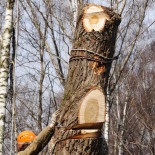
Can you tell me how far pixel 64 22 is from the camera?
10219mm

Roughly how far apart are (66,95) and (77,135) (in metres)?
0.30

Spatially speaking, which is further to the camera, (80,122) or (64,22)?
(64,22)

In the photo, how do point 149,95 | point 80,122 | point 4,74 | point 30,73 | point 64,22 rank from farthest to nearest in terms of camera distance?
1. point 149,95
2. point 30,73
3. point 64,22
4. point 4,74
5. point 80,122

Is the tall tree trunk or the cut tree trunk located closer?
the cut tree trunk

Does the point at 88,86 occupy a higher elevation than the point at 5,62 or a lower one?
lower

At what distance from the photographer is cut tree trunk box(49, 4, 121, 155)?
2912 mm

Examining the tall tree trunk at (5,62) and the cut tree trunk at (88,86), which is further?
the tall tree trunk at (5,62)

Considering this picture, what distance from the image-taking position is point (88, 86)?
294 cm

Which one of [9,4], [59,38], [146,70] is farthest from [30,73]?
[146,70]

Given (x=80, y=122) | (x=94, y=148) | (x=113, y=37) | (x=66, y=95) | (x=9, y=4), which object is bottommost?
(x=94, y=148)

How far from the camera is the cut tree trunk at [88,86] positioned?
9.55 feet

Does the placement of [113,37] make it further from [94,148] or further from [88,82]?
[94,148]

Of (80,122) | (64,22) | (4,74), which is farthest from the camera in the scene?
(64,22)

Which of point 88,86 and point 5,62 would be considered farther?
point 5,62
